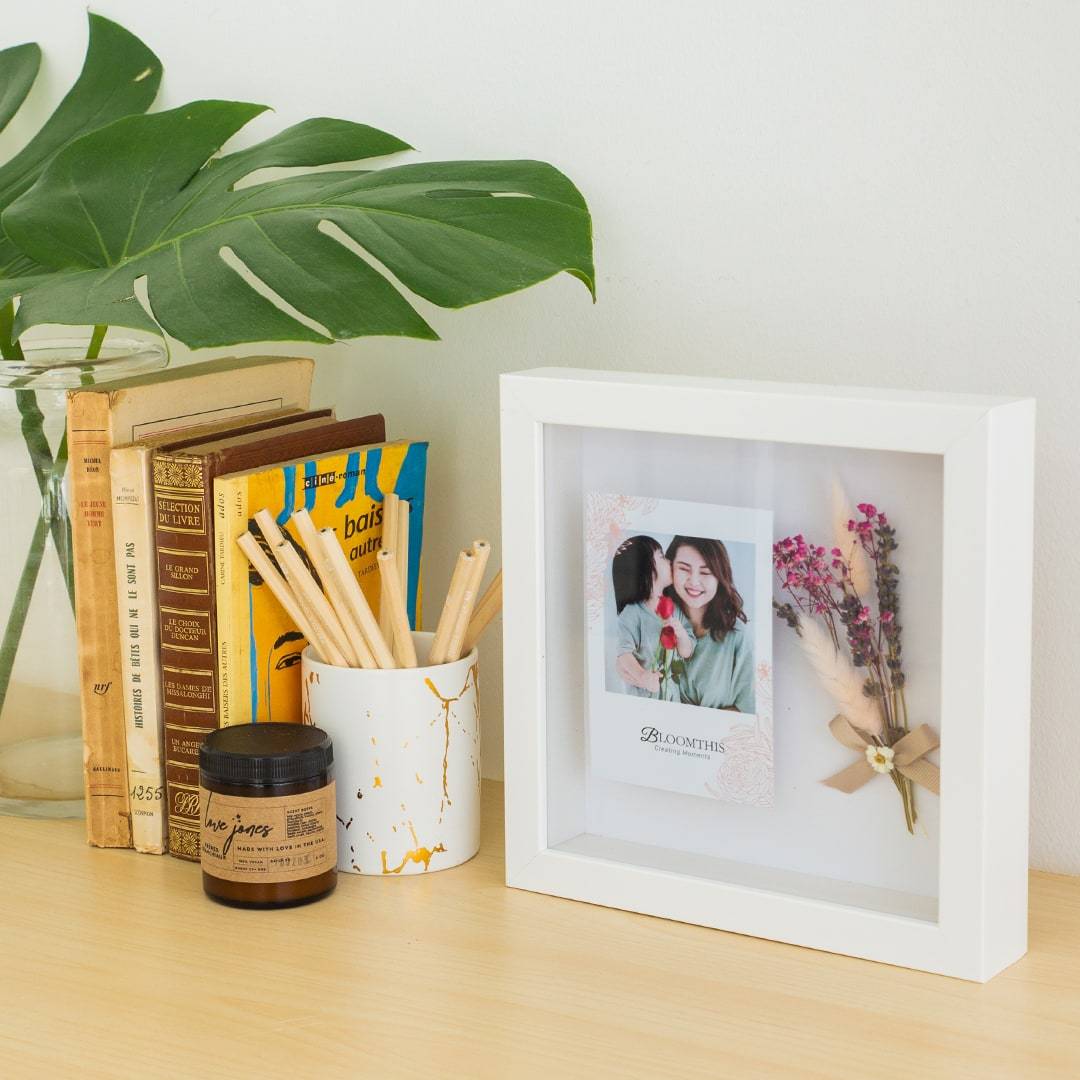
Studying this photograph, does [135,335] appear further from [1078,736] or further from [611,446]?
[1078,736]

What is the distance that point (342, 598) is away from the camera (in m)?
0.75

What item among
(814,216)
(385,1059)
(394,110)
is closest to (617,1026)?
(385,1059)

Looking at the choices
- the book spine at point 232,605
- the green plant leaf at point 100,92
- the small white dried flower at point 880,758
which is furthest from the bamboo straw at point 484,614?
the green plant leaf at point 100,92

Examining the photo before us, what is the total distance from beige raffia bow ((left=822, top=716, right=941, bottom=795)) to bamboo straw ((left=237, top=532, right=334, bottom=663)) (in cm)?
26

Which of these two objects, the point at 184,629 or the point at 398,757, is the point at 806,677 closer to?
the point at 398,757

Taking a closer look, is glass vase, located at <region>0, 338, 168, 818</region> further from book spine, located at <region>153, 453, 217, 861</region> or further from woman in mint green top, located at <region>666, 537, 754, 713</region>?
woman in mint green top, located at <region>666, 537, 754, 713</region>

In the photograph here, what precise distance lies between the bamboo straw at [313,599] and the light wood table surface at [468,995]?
0.38 feet

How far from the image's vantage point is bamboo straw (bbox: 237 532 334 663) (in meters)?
0.75

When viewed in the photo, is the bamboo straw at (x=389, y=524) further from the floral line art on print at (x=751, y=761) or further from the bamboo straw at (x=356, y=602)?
the floral line art on print at (x=751, y=761)

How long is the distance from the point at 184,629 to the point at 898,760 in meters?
0.36

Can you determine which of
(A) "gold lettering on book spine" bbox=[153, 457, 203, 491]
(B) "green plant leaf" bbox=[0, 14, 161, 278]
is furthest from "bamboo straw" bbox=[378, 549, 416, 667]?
(B) "green plant leaf" bbox=[0, 14, 161, 278]

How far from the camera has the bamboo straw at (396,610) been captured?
741 millimetres

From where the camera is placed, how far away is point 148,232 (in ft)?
2.65

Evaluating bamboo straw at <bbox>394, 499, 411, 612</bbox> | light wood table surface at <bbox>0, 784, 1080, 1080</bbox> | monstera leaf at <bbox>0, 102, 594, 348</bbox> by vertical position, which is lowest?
light wood table surface at <bbox>0, 784, 1080, 1080</bbox>
